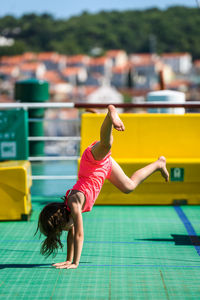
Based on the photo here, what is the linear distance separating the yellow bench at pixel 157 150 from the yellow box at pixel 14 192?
1.16 m

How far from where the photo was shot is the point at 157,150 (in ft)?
22.8

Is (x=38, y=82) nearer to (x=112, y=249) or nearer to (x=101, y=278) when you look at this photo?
(x=112, y=249)

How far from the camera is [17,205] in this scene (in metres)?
6.08

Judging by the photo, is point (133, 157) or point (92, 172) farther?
point (133, 157)

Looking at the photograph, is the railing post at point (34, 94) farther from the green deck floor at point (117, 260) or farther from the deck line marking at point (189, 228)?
the deck line marking at point (189, 228)

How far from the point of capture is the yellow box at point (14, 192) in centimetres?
601

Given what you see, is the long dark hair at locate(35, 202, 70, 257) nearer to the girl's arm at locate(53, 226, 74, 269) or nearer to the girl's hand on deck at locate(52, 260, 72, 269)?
the girl's arm at locate(53, 226, 74, 269)

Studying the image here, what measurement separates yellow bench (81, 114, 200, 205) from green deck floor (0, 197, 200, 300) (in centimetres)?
37

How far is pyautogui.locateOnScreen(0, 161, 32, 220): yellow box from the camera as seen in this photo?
19.7 feet

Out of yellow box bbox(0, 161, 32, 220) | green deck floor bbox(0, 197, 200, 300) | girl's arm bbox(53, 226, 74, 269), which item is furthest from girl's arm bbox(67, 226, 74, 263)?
yellow box bbox(0, 161, 32, 220)

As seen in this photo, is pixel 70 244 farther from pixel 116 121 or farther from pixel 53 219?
pixel 116 121

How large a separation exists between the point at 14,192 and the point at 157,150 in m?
2.06

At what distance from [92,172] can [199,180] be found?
108 inches

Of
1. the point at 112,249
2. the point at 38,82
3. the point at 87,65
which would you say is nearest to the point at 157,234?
the point at 112,249
